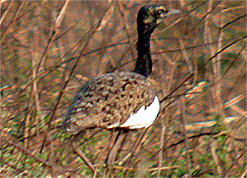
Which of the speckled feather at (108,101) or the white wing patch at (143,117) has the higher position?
the speckled feather at (108,101)

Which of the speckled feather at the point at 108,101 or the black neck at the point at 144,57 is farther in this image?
the black neck at the point at 144,57

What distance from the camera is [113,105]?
125 inches

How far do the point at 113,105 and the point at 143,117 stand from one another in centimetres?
32

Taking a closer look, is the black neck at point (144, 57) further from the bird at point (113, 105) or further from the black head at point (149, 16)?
the bird at point (113, 105)

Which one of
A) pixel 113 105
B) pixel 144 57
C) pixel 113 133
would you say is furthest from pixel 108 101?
pixel 144 57

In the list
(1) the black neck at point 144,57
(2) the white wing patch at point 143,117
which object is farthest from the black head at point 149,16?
(2) the white wing patch at point 143,117

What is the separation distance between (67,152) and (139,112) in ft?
2.56

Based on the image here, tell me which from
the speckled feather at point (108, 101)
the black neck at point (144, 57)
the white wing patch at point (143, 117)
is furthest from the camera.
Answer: the black neck at point (144, 57)

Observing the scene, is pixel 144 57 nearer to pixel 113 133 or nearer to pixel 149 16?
pixel 149 16

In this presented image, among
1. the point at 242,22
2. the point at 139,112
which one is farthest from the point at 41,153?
the point at 242,22

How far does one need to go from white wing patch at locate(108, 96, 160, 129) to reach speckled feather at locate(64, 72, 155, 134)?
35 mm

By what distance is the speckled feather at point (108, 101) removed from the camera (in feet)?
10.00

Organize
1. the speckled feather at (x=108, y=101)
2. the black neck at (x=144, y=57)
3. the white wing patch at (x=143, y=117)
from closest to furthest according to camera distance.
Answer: the speckled feather at (x=108, y=101) < the white wing patch at (x=143, y=117) < the black neck at (x=144, y=57)

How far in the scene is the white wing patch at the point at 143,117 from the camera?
10.8 ft
